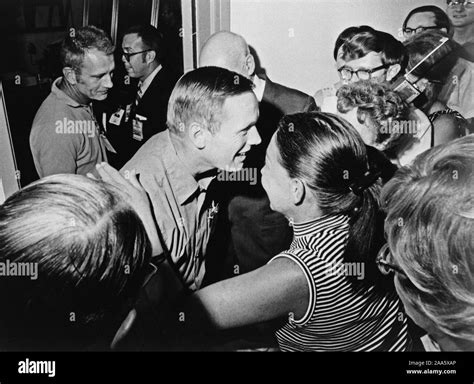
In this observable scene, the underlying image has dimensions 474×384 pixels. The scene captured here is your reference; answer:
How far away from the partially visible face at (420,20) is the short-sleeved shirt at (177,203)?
1.10 metres

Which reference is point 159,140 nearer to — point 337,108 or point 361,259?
point 337,108

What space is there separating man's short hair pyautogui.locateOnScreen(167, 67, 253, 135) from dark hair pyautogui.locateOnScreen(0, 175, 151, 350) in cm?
41

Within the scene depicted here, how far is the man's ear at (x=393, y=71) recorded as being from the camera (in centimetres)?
268

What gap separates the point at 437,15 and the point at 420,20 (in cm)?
9

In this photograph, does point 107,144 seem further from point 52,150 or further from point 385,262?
point 385,262

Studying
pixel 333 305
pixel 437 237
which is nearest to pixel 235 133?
pixel 333 305

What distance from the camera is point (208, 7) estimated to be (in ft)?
8.61

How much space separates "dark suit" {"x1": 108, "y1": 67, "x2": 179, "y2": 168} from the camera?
8.54ft

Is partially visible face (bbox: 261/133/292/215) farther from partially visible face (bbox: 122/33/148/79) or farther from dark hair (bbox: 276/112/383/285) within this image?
partially visible face (bbox: 122/33/148/79)

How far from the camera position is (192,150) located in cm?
258

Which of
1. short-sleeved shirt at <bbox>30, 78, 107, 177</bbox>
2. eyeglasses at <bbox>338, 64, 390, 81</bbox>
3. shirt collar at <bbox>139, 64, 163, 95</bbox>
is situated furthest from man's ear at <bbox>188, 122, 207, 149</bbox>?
eyeglasses at <bbox>338, 64, 390, 81</bbox>
